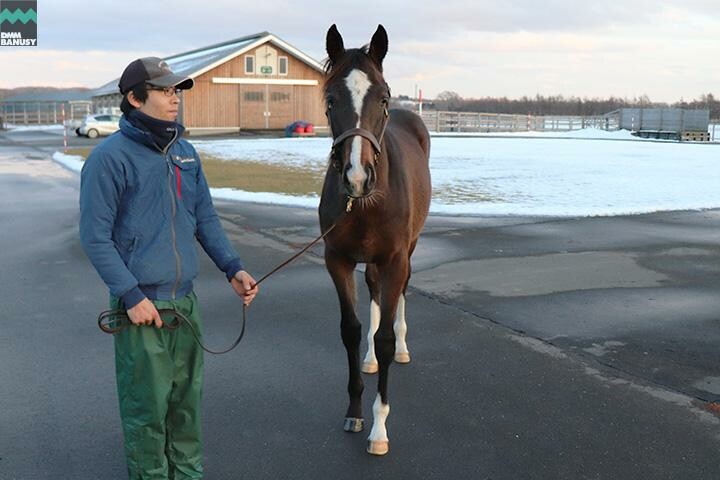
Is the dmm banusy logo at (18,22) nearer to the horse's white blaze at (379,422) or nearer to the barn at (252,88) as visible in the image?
the barn at (252,88)

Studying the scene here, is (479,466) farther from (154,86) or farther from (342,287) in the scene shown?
(154,86)

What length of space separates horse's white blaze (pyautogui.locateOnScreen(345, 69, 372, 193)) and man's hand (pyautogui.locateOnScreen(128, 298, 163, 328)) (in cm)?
107

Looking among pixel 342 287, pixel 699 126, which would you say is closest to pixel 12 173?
pixel 342 287

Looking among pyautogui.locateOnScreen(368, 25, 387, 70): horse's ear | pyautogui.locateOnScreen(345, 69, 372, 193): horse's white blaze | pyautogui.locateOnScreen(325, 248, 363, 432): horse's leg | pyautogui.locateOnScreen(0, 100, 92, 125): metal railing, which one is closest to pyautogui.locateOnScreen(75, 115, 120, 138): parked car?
pyautogui.locateOnScreen(0, 100, 92, 125): metal railing

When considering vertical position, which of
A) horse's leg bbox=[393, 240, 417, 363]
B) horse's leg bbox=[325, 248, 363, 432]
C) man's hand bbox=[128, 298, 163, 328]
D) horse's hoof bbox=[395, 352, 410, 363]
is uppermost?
man's hand bbox=[128, 298, 163, 328]

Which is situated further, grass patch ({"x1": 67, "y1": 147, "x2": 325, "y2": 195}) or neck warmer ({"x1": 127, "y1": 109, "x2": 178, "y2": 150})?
grass patch ({"x1": 67, "y1": 147, "x2": 325, "y2": 195})

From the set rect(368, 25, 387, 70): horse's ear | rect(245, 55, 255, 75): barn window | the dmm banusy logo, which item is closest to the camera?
rect(368, 25, 387, 70): horse's ear

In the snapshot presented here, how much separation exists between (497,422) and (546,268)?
424cm

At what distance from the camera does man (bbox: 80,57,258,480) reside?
275 cm

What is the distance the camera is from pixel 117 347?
9.62 ft

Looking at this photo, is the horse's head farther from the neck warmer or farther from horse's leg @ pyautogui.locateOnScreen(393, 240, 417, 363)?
horse's leg @ pyautogui.locateOnScreen(393, 240, 417, 363)

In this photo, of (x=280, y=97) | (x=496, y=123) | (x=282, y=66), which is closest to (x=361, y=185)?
(x=280, y=97)

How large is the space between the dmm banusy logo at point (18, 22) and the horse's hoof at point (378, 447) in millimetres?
39982

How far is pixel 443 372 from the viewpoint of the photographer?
15.5 ft
